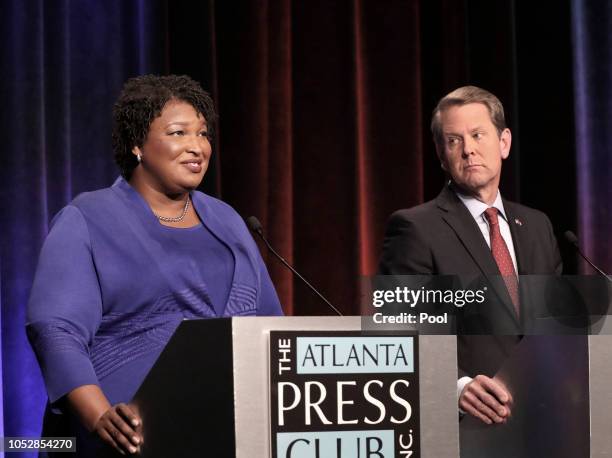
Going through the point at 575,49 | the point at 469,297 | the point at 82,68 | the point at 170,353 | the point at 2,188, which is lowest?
the point at 170,353

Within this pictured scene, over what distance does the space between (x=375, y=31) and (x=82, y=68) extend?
122 centimetres

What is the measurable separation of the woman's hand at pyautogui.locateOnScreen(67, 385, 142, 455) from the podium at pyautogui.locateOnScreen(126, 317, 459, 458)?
22mm

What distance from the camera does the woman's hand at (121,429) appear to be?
177cm

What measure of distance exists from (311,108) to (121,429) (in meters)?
2.33

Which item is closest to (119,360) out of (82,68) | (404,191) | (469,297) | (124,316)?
(124,316)

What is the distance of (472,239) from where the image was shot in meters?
2.74

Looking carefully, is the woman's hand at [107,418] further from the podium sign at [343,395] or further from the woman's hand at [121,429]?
the podium sign at [343,395]

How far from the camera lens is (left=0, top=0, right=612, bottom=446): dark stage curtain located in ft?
11.0

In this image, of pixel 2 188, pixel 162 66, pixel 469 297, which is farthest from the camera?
pixel 162 66

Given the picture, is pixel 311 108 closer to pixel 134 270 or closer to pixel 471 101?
pixel 471 101

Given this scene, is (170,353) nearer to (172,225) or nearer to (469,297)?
(172,225)

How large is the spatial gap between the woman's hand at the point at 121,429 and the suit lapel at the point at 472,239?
1.15m

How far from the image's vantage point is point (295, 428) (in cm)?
170

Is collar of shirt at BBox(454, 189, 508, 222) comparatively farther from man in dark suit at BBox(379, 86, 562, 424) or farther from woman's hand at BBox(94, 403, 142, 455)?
woman's hand at BBox(94, 403, 142, 455)
